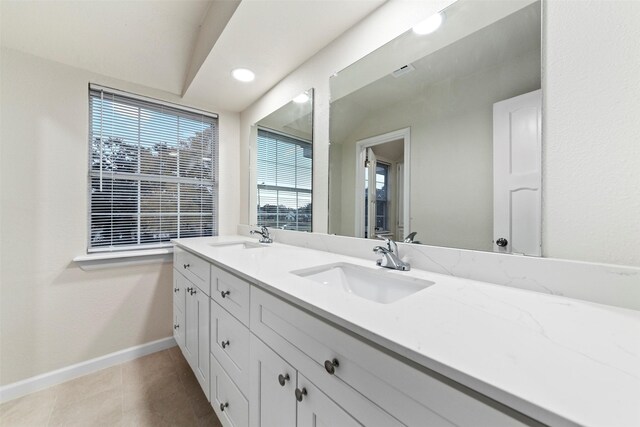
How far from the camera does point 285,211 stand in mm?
1895

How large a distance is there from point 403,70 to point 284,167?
107 centimetres

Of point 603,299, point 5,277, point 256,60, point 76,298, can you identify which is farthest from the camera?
point 76,298

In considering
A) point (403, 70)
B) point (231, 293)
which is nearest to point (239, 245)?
point (231, 293)

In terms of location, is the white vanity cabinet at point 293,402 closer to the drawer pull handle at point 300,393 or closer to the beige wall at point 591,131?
the drawer pull handle at point 300,393

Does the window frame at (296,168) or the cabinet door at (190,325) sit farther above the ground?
the window frame at (296,168)

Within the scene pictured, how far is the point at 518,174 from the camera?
0.83 meters

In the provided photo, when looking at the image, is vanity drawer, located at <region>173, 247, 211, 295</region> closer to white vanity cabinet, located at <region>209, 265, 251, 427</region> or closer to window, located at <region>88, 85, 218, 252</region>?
white vanity cabinet, located at <region>209, 265, 251, 427</region>

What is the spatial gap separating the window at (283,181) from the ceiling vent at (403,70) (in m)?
0.67

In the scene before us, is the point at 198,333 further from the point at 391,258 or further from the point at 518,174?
the point at 518,174

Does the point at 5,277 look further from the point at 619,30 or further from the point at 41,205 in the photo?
the point at 619,30

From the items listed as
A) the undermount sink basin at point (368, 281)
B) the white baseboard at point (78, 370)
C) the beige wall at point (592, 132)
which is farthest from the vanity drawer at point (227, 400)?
the beige wall at point (592, 132)

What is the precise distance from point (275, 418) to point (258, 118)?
2067 mm

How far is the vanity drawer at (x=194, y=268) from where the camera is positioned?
132 centimetres

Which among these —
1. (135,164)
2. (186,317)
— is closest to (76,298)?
(186,317)
